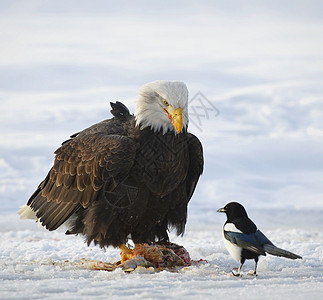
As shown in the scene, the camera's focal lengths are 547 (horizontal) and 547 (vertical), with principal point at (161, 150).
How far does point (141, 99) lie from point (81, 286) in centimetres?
318

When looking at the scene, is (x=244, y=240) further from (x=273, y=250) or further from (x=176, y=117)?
(x=176, y=117)

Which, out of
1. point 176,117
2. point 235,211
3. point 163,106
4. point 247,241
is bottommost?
point 247,241

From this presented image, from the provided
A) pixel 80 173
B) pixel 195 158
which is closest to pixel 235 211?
pixel 195 158

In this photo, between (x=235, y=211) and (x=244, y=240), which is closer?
(x=244, y=240)

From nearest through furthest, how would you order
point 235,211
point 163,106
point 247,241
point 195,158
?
point 247,241 → point 235,211 → point 163,106 → point 195,158

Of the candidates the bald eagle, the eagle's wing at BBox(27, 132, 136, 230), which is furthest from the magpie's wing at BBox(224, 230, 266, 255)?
the eagle's wing at BBox(27, 132, 136, 230)

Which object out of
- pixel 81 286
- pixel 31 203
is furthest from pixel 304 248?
pixel 81 286

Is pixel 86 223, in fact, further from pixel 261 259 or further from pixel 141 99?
pixel 261 259

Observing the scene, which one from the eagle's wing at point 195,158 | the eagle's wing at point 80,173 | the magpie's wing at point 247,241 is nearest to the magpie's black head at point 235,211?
the magpie's wing at point 247,241

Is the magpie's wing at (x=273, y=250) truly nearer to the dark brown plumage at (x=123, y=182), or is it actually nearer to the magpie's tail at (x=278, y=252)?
the magpie's tail at (x=278, y=252)

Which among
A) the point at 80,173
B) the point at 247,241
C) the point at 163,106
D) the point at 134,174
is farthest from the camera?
the point at 80,173

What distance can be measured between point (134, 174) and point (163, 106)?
1.02m

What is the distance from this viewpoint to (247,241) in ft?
22.1

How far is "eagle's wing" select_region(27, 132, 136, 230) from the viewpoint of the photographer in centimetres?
735
